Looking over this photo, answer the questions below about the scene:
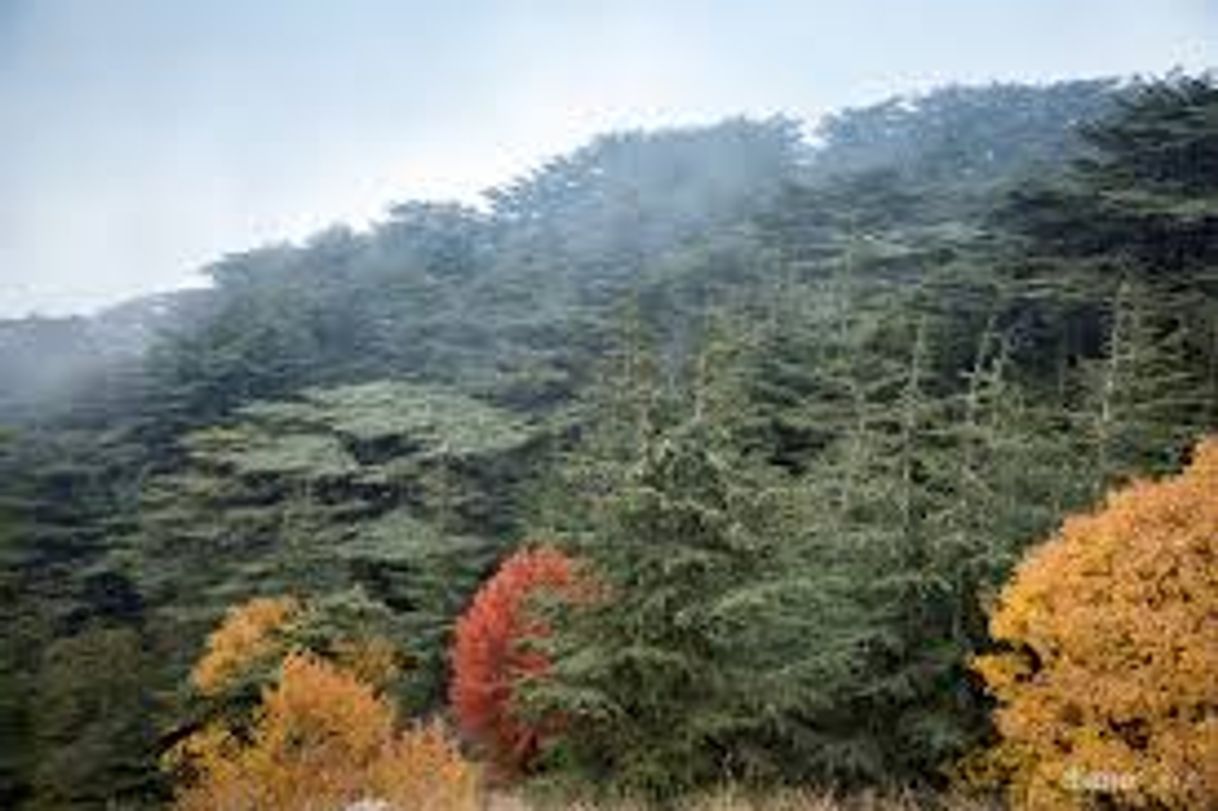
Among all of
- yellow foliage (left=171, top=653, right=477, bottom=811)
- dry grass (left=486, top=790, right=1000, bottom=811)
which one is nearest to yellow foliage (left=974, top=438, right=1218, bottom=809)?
dry grass (left=486, top=790, right=1000, bottom=811)

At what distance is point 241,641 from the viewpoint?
1624 inches

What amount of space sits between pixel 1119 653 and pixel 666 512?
6295mm

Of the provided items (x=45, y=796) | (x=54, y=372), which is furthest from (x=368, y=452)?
(x=54, y=372)

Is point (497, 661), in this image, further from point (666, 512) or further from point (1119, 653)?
point (1119, 653)

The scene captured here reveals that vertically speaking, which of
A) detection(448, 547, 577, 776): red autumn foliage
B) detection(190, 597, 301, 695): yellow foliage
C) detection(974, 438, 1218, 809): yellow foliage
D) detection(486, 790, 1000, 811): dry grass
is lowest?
detection(190, 597, 301, 695): yellow foliage

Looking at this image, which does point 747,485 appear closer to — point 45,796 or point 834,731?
point 834,731

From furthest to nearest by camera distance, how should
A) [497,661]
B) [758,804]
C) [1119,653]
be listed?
[497,661] < [1119,653] < [758,804]

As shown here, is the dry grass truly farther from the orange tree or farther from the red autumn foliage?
the red autumn foliage

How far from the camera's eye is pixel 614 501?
69.1ft

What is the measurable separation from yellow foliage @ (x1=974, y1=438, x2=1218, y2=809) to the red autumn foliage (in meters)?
13.3

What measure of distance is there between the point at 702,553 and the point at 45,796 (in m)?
21.6

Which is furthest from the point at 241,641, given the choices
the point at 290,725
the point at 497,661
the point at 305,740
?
the point at 497,661

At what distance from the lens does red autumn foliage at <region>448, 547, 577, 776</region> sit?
3152 cm

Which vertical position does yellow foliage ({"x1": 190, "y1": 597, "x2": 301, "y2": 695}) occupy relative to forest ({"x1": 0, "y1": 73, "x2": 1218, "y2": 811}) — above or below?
below
